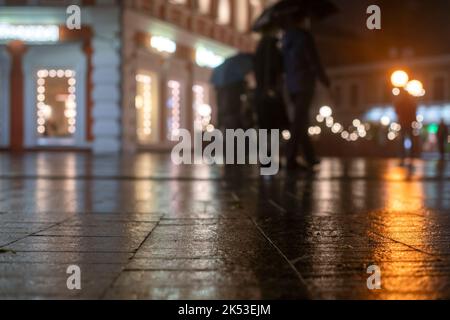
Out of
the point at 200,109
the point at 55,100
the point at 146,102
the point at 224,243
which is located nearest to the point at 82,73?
the point at 55,100

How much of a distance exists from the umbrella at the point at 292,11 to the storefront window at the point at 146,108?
1451 centimetres

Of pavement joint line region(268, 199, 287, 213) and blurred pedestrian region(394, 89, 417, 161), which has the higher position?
blurred pedestrian region(394, 89, 417, 161)

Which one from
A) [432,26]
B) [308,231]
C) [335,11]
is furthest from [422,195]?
[432,26]

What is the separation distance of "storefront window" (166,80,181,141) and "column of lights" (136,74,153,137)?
1.27 m

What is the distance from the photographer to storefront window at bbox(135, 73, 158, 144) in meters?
27.5

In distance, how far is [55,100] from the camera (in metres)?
26.4

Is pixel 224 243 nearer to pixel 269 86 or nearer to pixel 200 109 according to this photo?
pixel 269 86

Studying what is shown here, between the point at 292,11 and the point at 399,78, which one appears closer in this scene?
the point at 292,11

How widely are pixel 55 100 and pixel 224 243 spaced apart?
23277 mm

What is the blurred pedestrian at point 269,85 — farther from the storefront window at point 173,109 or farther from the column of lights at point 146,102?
the storefront window at point 173,109

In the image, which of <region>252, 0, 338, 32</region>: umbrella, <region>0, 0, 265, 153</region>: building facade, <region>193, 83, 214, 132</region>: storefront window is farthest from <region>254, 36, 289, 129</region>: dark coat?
<region>193, 83, 214, 132</region>: storefront window

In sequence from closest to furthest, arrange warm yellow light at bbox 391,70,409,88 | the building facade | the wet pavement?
the wet pavement, warm yellow light at bbox 391,70,409,88, the building facade

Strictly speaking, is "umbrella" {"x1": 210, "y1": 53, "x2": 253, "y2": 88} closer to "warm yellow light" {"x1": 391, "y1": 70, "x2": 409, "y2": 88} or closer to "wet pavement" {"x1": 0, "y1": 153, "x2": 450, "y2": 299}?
"warm yellow light" {"x1": 391, "y1": 70, "x2": 409, "y2": 88}
